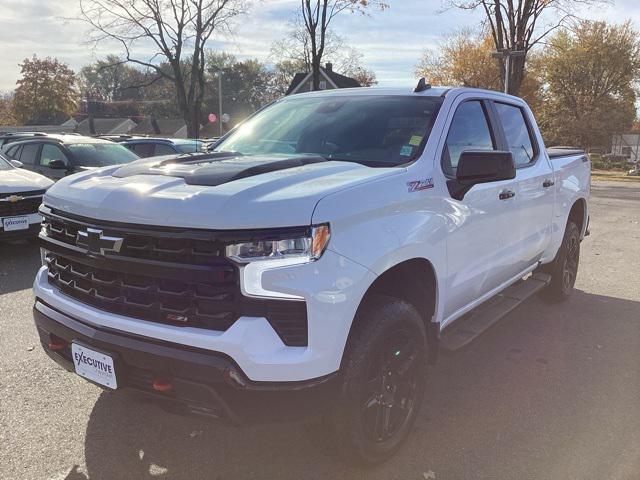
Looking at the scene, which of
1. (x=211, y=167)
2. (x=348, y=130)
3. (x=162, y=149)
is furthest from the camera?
(x=162, y=149)

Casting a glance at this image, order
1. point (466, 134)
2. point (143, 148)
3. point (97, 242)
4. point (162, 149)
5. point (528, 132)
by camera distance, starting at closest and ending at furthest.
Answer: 1. point (97, 242)
2. point (466, 134)
3. point (528, 132)
4. point (143, 148)
5. point (162, 149)

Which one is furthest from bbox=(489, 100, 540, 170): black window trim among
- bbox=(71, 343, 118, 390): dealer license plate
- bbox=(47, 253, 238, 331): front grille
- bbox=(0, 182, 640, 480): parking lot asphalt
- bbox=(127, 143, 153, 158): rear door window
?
bbox=(127, 143, 153, 158): rear door window

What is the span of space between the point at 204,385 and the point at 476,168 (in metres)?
1.85

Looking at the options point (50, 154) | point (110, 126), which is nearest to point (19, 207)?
point (50, 154)

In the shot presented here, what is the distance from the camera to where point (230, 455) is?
2877 mm

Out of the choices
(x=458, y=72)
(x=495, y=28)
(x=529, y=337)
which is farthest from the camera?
(x=458, y=72)

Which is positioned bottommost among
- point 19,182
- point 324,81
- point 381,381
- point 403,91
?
point 381,381

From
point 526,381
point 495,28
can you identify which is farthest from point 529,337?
point 495,28

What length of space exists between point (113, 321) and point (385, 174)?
1.44 metres

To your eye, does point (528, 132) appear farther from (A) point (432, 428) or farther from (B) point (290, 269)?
(B) point (290, 269)

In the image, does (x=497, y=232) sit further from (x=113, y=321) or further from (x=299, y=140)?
(x=113, y=321)

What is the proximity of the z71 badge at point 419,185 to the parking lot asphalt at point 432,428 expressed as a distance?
4.36 ft

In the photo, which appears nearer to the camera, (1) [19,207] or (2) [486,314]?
(2) [486,314]

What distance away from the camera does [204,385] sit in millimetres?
2178
